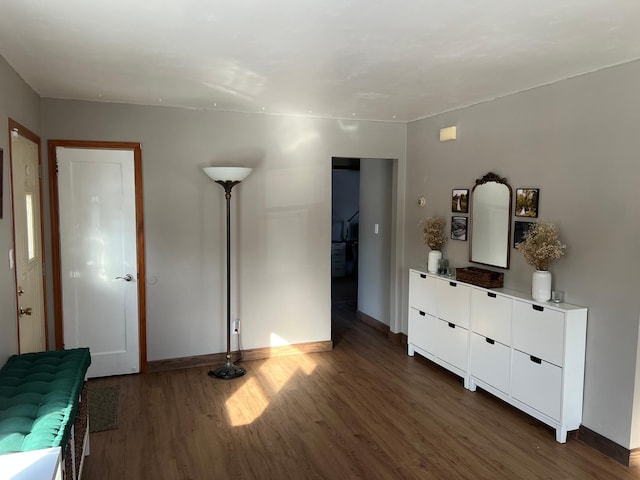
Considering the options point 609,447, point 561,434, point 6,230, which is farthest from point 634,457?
point 6,230

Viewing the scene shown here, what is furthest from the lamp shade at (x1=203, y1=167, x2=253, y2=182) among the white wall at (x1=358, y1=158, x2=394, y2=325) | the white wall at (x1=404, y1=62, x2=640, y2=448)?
the white wall at (x1=404, y1=62, x2=640, y2=448)

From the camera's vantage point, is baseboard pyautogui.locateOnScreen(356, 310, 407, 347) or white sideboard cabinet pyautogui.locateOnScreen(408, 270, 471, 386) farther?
baseboard pyautogui.locateOnScreen(356, 310, 407, 347)

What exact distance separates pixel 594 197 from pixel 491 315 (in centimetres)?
116

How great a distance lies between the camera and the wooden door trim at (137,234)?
403 centimetres

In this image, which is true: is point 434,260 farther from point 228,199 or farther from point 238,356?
point 238,356

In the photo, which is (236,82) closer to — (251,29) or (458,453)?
(251,29)

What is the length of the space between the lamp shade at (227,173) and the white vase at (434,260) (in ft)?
6.22

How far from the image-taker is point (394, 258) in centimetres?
536

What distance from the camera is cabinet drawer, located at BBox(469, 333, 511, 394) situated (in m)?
3.67

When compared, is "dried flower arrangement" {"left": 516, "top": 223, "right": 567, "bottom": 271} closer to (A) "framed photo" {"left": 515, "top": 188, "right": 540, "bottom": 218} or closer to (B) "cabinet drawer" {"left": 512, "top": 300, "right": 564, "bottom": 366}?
(A) "framed photo" {"left": 515, "top": 188, "right": 540, "bottom": 218}

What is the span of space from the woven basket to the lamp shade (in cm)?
204

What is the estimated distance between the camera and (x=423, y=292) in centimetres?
466

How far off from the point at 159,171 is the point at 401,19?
2.81 meters

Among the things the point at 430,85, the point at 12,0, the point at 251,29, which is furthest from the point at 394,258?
the point at 12,0
